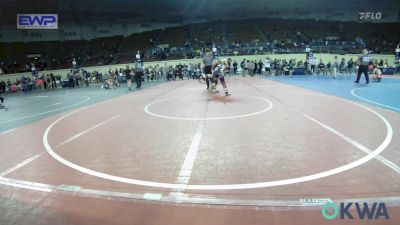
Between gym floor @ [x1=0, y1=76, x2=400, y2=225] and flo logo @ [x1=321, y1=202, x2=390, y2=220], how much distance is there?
92 mm

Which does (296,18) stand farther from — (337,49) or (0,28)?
(0,28)

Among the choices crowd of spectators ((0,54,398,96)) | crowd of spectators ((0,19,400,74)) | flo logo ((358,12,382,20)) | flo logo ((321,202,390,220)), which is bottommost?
flo logo ((321,202,390,220))

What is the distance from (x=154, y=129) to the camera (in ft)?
28.9

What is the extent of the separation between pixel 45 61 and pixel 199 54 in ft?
75.7

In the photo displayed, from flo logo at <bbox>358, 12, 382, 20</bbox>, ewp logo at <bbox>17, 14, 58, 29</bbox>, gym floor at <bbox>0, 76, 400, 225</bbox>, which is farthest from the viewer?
flo logo at <bbox>358, 12, 382, 20</bbox>

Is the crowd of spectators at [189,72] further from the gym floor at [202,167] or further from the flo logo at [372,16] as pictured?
the gym floor at [202,167]

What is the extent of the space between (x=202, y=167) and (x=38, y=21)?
28799 mm

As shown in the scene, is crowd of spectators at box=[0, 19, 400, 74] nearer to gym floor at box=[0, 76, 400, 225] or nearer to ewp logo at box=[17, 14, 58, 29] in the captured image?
ewp logo at box=[17, 14, 58, 29]

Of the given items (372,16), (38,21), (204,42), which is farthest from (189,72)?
(372,16)

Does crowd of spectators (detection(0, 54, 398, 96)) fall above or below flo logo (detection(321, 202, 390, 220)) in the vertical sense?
above

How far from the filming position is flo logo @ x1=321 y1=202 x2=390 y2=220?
3971 millimetres

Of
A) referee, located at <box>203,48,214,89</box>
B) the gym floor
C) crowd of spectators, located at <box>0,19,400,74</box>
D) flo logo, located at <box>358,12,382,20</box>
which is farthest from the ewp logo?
flo logo, located at <box>358,12,382,20</box>

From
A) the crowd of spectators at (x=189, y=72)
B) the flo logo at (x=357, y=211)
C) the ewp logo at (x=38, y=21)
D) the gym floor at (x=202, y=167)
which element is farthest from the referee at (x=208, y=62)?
the ewp logo at (x=38, y=21)

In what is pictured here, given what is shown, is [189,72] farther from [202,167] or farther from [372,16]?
[372,16]
